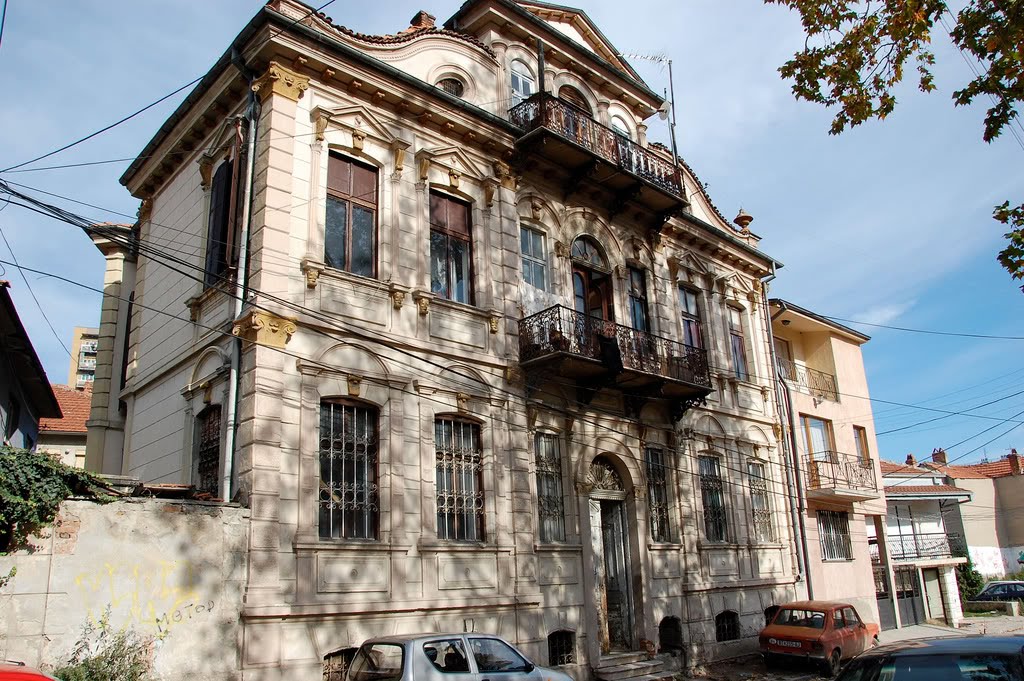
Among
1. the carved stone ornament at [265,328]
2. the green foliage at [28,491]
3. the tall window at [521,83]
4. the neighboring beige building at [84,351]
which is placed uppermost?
the neighboring beige building at [84,351]

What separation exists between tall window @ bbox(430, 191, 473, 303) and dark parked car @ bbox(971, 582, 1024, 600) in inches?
1258

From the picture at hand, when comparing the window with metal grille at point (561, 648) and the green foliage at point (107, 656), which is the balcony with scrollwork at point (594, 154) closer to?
the window with metal grille at point (561, 648)

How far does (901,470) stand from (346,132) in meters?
35.7

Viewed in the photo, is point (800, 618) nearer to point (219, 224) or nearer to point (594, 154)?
point (594, 154)

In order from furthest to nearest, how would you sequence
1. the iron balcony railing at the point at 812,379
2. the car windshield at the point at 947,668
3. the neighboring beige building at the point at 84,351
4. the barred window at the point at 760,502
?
the neighboring beige building at the point at 84,351, the iron balcony railing at the point at 812,379, the barred window at the point at 760,502, the car windshield at the point at 947,668

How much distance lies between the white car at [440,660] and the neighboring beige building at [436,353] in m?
2.24

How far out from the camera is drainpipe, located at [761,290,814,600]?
23703 millimetres

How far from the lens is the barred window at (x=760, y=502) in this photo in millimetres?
22656

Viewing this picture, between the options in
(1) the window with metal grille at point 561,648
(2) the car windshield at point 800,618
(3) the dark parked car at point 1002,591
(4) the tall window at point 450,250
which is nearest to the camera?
(1) the window with metal grille at point 561,648

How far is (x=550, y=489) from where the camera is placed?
1677 centimetres

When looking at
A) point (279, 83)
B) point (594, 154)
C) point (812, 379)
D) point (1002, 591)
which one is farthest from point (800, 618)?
point (1002, 591)

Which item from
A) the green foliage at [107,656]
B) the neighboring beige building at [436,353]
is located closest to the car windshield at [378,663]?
the neighboring beige building at [436,353]

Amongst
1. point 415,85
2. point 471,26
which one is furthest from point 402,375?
point 471,26

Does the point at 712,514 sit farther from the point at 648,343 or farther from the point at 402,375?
the point at 402,375
